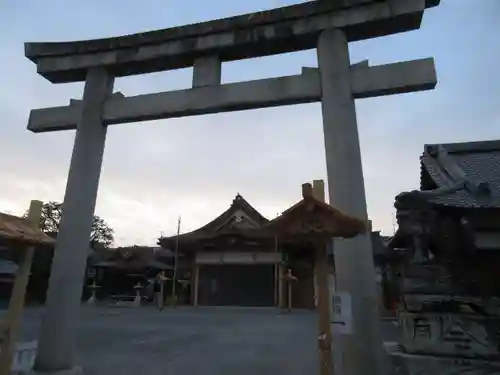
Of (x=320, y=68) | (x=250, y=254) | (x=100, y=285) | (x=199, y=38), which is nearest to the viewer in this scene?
(x=320, y=68)

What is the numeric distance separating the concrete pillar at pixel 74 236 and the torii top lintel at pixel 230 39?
432 millimetres

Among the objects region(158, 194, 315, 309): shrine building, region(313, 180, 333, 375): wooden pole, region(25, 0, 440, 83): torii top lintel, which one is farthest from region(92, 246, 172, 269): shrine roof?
region(313, 180, 333, 375): wooden pole

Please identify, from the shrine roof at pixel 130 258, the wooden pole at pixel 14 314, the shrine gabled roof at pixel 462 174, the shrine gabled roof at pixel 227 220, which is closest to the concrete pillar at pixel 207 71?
the wooden pole at pixel 14 314

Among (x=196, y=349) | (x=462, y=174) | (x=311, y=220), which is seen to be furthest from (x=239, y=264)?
(x=311, y=220)

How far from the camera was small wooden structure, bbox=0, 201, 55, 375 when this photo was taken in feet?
15.5

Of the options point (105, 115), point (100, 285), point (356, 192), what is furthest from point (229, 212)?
point (356, 192)

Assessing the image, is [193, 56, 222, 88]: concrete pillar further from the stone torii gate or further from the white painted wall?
Answer: the white painted wall

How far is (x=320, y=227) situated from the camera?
347 centimetres

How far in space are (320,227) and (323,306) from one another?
706mm

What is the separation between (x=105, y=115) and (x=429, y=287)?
17.5 ft

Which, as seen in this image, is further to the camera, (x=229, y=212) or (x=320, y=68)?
(x=229, y=212)

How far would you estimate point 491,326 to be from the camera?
4.75 meters

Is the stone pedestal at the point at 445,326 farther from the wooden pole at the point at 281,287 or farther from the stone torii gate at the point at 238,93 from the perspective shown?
the wooden pole at the point at 281,287

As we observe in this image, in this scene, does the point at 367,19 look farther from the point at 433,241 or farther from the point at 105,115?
the point at 105,115
